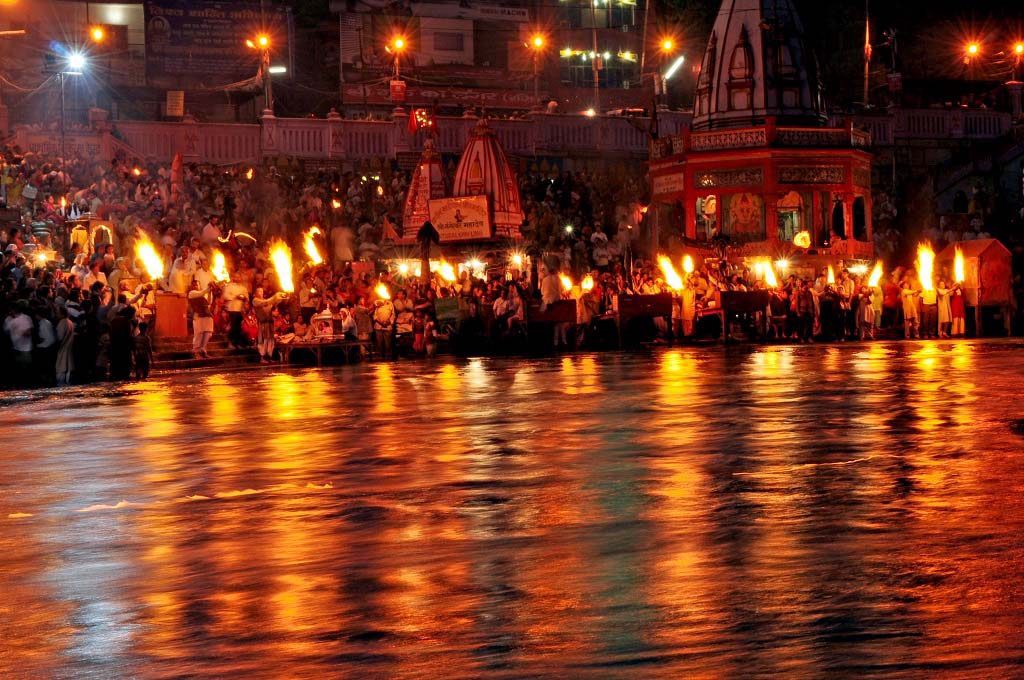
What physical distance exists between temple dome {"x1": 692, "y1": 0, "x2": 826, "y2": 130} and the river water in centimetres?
3031

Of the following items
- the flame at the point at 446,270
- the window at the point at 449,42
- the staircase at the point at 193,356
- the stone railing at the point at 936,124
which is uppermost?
the window at the point at 449,42

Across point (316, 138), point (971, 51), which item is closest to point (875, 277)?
point (316, 138)

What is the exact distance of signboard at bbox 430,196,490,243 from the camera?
35.5 m

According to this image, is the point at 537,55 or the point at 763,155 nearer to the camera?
the point at 763,155

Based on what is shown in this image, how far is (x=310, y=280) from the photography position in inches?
1277

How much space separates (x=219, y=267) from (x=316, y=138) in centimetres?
1448

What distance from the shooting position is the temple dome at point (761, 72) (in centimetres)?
4875

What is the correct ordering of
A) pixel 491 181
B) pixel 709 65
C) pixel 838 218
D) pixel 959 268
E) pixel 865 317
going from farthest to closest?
1. pixel 709 65
2. pixel 838 218
3. pixel 959 268
4. pixel 865 317
5. pixel 491 181

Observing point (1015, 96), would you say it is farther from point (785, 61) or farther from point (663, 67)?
point (663, 67)

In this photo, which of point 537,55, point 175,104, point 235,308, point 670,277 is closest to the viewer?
point 235,308

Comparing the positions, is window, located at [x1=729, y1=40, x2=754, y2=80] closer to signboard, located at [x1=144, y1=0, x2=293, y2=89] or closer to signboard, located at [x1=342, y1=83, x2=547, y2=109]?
signboard, located at [x1=342, y1=83, x2=547, y2=109]

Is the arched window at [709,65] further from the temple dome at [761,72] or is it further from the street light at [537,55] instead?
the street light at [537,55]

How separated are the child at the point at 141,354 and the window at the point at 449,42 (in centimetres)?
3189

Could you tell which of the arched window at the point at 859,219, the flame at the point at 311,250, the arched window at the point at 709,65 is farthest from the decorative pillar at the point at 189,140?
the arched window at the point at 859,219
